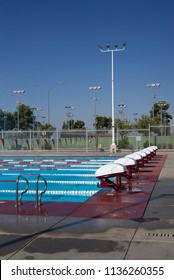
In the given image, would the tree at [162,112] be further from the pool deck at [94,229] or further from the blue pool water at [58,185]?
the pool deck at [94,229]

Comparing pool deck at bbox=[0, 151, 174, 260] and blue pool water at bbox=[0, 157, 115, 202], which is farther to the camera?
blue pool water at bbox=[0, 157, 115, 202]

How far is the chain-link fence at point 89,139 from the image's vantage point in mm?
31812

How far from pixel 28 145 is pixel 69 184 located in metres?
22.4

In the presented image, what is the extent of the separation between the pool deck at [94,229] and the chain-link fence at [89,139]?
2241 cm

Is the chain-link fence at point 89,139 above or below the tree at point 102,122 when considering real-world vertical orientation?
below

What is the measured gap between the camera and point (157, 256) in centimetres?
441

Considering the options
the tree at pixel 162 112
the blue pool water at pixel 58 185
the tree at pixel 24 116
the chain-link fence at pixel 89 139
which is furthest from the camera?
the tree at pixel 24 116

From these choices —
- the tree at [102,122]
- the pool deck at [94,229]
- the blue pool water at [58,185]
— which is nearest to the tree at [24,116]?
the tree at [102,122]

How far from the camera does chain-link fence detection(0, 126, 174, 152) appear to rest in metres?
31.8

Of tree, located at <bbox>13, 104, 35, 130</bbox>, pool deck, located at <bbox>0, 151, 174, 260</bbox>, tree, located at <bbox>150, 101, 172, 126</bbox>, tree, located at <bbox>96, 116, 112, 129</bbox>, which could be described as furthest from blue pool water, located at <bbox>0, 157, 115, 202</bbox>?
tree, located at <bbox>96, 116, 112, 129</bbox>

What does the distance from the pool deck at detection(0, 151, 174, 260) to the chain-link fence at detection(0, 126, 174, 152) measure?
882 inches

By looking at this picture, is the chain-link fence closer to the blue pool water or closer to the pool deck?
the blue pool water

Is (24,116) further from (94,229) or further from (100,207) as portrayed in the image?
(94,229)

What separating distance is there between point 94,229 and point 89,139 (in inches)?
1141
